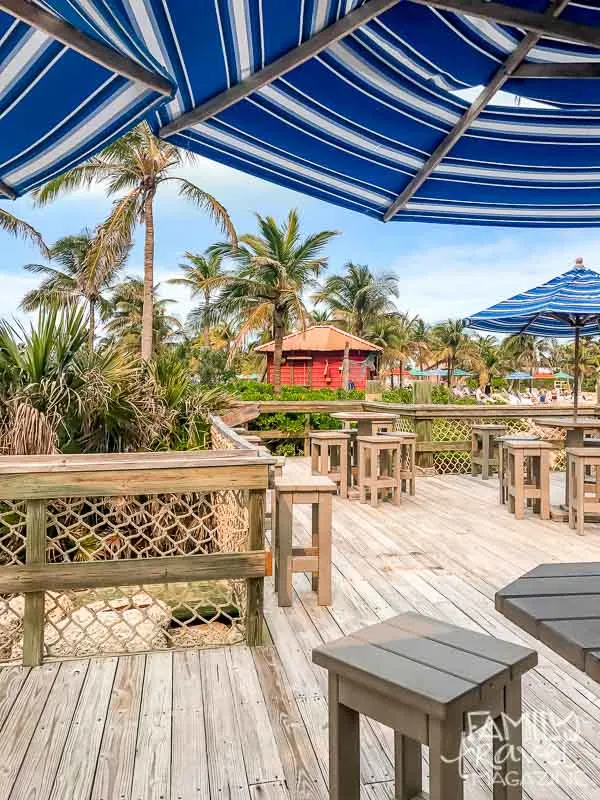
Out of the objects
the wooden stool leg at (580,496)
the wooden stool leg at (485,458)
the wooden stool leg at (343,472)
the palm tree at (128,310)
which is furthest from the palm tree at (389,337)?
the wooden stool leg at (580,496)

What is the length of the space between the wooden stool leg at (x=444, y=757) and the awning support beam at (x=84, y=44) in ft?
6.66

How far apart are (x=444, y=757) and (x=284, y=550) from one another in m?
2.19

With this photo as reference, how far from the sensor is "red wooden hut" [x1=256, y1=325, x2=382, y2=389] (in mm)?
27797

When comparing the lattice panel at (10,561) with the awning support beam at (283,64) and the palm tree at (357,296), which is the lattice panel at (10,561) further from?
the palm tree at (357,296)

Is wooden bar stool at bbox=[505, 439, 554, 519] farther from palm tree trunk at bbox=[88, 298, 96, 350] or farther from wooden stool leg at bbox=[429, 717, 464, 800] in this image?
wooden stool leg at bbox=[429, 717, 464, 800]

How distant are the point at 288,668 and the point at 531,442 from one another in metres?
3.92

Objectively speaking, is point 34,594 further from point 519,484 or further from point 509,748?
point 519,484

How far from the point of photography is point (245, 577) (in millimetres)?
2797

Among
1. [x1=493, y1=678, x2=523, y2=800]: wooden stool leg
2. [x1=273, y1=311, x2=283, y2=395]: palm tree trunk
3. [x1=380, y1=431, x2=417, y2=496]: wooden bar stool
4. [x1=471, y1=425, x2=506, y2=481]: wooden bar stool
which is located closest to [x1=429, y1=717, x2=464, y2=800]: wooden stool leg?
[x1=493, y1=678, x2=523, y2=800]: wooden stool leg

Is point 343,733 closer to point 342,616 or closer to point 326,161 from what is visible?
point 342,616

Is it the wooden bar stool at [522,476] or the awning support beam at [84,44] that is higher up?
the awning support beam at [84,44]

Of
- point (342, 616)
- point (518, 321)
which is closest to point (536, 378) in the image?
point (518, 321)

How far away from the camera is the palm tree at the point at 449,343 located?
45750 mm

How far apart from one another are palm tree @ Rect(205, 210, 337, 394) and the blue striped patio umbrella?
34.5ft
